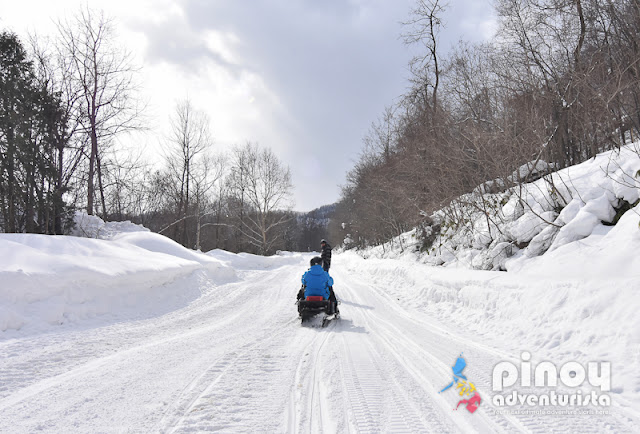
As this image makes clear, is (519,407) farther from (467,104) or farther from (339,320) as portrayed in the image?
(467,104)

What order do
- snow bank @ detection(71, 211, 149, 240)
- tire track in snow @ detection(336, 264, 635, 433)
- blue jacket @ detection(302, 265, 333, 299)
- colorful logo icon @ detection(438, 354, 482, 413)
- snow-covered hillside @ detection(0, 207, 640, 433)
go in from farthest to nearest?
1. snow bank @ detection(71, 211, 149, 240)
2. blue jacket @ detection(302, 265, 333, 299)
3. colorful logo icon @ detection(438, 354, 482, 413)
4. snow-covered hillside @ detection(0, 207, 640, 433)
5. tire track in snow @ detection(336, 264, 635, 433)

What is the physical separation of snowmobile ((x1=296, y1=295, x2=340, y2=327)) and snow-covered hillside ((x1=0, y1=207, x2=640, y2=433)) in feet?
0.86

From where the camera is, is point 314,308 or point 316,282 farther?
point 316,282

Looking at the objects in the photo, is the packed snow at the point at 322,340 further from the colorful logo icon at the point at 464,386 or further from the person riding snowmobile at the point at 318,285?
the person riding snowmobile at the point at 318,285

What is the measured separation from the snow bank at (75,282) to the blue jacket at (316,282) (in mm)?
3718

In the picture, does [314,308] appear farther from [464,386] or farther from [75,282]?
[75,282]

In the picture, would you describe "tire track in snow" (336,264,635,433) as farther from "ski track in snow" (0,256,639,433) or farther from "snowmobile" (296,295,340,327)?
"snowmobile" (296,295,340,327)

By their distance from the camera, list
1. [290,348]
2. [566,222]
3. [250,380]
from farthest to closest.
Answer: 1. [566,222]
2. [290,348]
3. [250,380]

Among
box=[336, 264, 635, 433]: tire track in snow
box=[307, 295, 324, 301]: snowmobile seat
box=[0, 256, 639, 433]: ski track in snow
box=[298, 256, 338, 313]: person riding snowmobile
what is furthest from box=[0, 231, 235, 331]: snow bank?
box=[336, 264, 635, 433]: tire track in snow

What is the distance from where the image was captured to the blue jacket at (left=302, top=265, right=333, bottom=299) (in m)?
6.67

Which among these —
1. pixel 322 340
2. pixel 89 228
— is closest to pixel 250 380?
pixel 322 340

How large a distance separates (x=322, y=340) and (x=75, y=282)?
537 centimetres

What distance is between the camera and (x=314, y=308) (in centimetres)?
639

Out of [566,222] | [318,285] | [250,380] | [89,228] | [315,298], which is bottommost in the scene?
[250,380]
